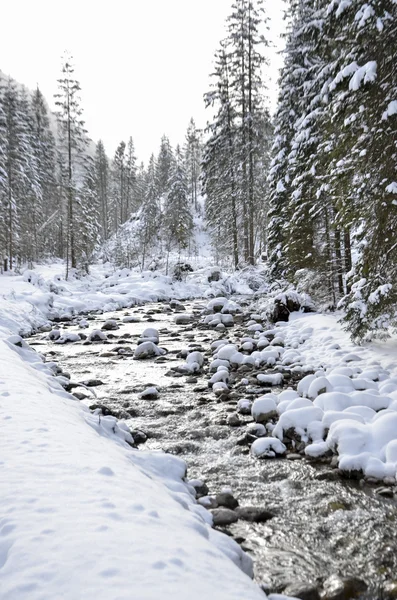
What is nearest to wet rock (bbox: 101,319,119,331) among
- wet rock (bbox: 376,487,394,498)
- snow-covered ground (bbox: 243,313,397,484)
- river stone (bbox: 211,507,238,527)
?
snow-covered ground (bbox: 243,313,397,484)

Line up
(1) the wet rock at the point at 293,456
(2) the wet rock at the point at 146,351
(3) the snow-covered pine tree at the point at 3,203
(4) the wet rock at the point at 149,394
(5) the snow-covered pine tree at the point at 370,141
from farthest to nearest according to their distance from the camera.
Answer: (3) the snow-covered pine tree at the point at 3,203 → (2) the wet rock at the point at 146,351 → (4) the wet rock at the point at 149,394 → (5) the snow-covered pine tree at the point at 370,141 → (1) the wet rock at the point at 293,456

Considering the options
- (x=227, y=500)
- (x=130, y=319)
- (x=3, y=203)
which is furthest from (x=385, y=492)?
(x=3, y=203)

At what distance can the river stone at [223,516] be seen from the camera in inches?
140

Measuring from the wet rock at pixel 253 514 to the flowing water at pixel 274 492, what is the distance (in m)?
0.06

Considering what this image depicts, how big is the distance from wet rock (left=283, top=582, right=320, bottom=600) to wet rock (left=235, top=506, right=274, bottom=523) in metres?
0.84

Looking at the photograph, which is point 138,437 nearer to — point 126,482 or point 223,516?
point 223,516

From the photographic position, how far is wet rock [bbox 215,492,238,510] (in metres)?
3.83

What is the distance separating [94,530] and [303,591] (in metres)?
1.60

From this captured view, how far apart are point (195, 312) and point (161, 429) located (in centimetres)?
1116

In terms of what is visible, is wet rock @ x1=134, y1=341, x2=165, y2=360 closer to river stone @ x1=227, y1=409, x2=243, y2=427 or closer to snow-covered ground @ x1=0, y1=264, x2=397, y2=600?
snow-covered ground @ x1=0, y1=264, x2=397, y2=600

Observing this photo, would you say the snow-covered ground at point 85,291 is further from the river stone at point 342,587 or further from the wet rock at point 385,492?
the river stone at point 342,587

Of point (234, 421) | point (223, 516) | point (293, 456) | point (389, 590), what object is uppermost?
point (234, 421)

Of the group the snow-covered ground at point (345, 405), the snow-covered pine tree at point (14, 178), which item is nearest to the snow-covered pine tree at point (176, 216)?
the snow-covered pine tree at point (14, 178)

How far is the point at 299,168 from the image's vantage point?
1312cm
